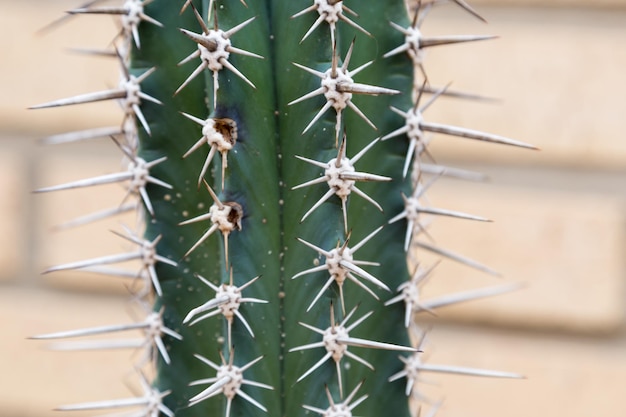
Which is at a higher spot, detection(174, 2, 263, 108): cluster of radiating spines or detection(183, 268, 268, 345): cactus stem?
detection(174, 2, 263, 108): cluster of radiating spines

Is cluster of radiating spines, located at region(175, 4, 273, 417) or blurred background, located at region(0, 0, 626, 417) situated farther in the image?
blurred background, located at region(0, 0, 626, 417)

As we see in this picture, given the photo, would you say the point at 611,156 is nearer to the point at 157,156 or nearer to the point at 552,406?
the point at 552,406

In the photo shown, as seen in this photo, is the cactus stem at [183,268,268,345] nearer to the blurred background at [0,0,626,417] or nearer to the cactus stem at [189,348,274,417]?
the cactus stem at [189,348,274,417]

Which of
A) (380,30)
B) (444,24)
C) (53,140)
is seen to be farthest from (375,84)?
(444,24)

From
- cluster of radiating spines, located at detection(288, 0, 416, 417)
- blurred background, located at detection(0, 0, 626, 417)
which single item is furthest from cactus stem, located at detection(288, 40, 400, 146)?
blurred background, located at detection(0, 0, 626, 417)

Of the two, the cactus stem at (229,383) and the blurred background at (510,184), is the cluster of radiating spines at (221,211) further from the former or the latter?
the blurred background at (510,184)

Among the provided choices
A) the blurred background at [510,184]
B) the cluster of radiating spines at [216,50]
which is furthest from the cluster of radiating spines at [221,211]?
the blurred background at [510,184]

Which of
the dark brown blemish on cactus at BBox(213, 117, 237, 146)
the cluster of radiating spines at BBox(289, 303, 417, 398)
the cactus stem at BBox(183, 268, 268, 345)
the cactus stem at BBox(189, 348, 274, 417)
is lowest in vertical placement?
the cactus stem at BBox(189, 348, 274, 417)

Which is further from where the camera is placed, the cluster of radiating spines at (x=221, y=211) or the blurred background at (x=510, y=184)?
the blurred background at (x=510, y=184)
